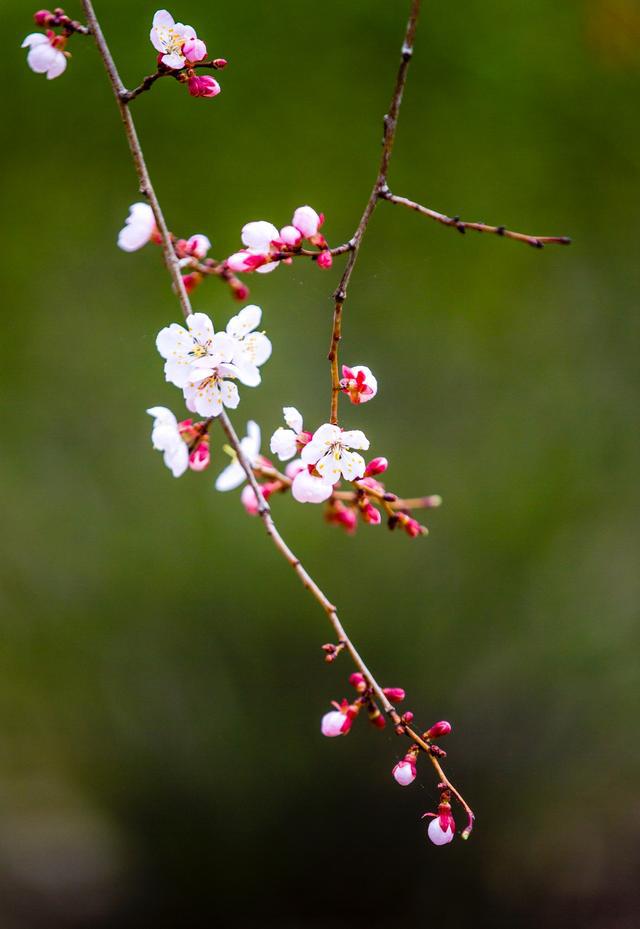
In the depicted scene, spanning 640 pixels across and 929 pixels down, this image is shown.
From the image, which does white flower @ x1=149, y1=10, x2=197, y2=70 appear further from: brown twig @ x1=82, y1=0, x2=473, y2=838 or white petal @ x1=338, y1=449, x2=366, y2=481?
white petal @ x1=338, y1=449, x2=366, y2=481

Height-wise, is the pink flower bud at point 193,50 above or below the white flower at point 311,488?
above

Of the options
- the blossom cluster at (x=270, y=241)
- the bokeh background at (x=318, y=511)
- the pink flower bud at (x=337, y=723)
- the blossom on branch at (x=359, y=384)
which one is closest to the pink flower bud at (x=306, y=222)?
the blossom cluster at (x=270, y=241)

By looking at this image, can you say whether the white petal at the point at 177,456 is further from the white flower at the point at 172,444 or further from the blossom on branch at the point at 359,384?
the blossom on branch at the point at 359,384

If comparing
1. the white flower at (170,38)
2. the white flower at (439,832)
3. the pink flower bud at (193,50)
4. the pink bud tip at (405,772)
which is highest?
the white flower at (170,38)

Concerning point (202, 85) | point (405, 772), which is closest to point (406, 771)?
point (405, 772)

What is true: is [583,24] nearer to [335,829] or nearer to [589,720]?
[589,720]

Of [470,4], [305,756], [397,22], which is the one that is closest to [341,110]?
[397,22]
